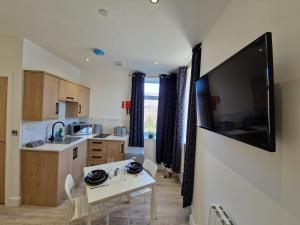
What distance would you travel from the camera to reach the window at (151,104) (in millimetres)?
4805

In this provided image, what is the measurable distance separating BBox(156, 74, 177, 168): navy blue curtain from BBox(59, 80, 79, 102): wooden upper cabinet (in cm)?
195

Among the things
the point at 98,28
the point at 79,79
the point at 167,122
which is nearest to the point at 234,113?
the point at 98,28

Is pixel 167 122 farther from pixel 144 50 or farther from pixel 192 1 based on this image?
pixel 192 1

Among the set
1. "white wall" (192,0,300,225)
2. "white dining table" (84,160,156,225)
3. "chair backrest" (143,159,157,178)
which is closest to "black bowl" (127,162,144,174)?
"white dining table" (84,160,156,225)

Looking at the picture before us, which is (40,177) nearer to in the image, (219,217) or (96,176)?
(96,176)

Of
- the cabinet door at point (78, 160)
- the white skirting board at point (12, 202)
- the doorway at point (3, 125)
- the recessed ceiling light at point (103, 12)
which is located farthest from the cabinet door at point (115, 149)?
the recessed ceiling light at point (103, 12)

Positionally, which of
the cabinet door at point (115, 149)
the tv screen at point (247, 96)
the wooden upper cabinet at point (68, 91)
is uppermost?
the wooden upper cabinet at point (68, 91)

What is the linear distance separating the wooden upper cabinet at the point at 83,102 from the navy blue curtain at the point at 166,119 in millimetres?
1792

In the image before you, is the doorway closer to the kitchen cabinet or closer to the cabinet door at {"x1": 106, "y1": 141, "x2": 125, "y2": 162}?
the kitchen cabinet

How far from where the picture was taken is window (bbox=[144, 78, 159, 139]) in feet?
15.8

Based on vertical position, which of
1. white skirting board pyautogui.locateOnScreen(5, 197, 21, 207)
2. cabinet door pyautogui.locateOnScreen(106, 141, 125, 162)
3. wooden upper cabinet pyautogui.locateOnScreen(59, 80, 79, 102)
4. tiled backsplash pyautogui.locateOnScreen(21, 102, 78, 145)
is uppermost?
wooden upper cabinet pyautogui.locateOnScreen(59, 80, 79, 102)

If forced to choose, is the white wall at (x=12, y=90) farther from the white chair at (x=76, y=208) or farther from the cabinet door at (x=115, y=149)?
the cabinet door at (x=115, y=149)

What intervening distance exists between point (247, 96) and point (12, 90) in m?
3.11

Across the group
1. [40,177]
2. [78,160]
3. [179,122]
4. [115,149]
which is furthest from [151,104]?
[40,177]
